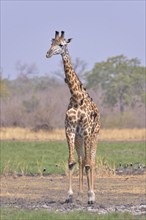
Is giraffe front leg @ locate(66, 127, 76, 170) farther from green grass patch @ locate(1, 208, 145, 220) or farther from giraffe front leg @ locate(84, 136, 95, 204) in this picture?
green grass patch @ locate(1, 208, 145, 220)

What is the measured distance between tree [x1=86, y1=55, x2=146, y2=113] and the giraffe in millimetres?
51231

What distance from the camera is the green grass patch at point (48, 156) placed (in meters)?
26.4

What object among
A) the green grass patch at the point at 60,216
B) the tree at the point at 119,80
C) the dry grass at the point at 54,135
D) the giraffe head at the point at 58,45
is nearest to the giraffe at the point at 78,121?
the giraffe head at the point at 58,45

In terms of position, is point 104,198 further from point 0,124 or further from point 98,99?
point 98,99

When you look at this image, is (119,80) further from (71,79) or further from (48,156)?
(71,79)

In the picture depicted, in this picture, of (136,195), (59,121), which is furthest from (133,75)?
(136,195)

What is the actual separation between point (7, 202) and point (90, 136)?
2056 mm

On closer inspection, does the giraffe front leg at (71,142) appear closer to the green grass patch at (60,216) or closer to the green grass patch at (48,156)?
the green grass patch at (60,216)

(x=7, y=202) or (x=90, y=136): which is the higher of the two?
(x=90, y=136)

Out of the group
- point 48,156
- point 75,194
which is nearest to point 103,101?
point 48,156

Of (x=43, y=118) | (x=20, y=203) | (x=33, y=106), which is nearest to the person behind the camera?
(x=20, y=203)

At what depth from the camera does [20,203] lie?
1570cm

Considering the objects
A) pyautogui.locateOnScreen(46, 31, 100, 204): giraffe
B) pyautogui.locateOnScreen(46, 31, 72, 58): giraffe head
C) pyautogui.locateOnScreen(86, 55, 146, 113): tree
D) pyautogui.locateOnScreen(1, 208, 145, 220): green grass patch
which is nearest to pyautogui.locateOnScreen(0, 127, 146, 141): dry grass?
pyautogui.locateOnScreen(86, 55, 146, 113): tree

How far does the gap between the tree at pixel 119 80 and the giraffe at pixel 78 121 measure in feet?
168
